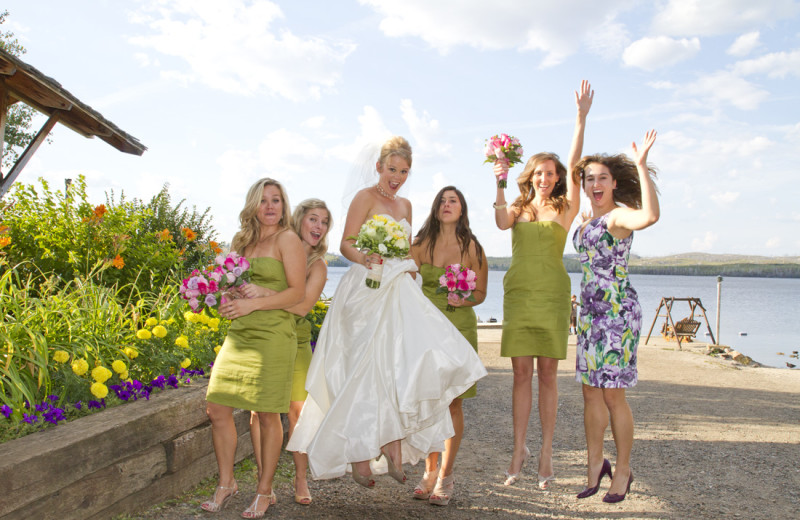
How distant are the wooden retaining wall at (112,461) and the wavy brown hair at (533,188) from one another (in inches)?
119

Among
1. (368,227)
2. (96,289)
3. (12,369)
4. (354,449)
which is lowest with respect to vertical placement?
(354,449)

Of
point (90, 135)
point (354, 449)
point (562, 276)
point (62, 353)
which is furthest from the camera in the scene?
point (90, 135)

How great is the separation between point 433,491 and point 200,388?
74.6 inches

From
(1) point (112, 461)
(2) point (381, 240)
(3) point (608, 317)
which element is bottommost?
(1) point (112, 461)

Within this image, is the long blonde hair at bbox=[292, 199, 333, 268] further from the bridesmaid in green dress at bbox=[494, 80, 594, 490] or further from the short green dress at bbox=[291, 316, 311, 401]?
the bridesmaid in green dress at bbox=[494, 80, 594, 490]

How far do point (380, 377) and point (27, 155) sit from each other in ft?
27.9

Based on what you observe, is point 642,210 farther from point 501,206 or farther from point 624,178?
point 501,206

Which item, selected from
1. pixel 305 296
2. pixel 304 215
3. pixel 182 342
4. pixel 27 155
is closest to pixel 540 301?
pixel 305 296

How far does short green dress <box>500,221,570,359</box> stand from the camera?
462 cm

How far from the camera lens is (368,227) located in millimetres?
3877

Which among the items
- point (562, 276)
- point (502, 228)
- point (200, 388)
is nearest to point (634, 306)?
point (562, 276)

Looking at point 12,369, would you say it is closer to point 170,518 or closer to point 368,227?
point 170,518

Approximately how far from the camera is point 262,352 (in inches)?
149

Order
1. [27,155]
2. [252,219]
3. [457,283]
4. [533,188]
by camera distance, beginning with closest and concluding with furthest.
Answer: [252,219] < [457,283] < [533,188] < [27,155]
